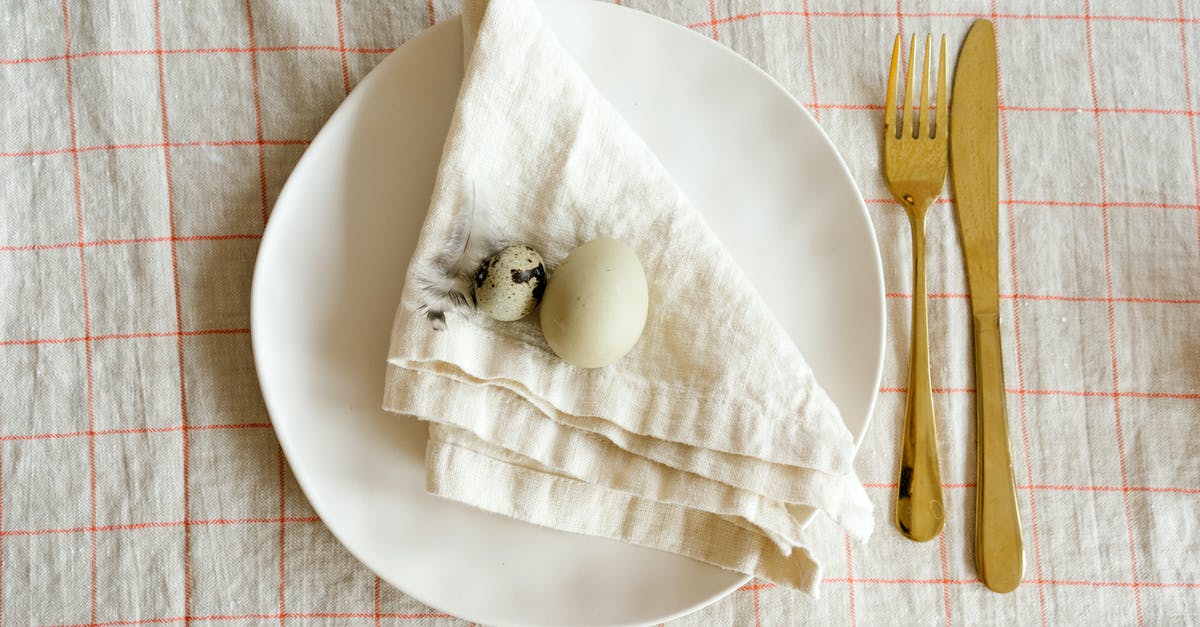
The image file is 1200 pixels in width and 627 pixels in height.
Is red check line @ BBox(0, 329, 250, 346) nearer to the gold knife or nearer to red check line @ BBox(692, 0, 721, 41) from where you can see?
red check line @ BBox(692, 0, 721, 41)

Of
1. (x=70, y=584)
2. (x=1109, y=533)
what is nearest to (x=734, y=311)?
(x=1109, y=533)

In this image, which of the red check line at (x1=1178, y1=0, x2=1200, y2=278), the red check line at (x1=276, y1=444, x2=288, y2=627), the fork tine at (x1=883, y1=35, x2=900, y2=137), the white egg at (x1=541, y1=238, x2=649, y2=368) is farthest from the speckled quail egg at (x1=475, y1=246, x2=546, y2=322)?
the red check line at (x1=1178, y1=0, x2=1200, y2=278)

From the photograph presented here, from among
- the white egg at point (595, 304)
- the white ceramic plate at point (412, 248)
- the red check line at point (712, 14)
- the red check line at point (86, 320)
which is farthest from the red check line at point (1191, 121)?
the red check line at point (86, 320)

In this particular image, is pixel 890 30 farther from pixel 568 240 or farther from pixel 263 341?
pixel 263 341

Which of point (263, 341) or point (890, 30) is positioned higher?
point (890, 30)

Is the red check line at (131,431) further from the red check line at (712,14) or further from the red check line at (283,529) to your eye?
the red check line at (712,14)

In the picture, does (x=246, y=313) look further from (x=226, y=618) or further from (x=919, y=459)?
(x=919, y=459)
